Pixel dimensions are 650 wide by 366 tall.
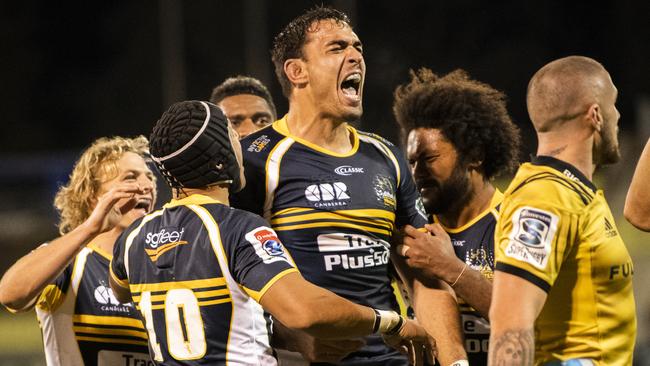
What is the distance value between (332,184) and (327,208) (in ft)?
0.37

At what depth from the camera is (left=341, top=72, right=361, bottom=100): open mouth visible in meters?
4.44

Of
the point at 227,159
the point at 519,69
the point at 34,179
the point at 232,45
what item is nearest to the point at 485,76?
the point at 519,69

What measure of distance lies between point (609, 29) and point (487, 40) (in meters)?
1.77

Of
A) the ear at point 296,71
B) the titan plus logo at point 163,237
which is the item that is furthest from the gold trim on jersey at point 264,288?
the ear at point 296,71

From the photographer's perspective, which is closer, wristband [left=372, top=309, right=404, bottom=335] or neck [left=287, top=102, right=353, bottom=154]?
wristband [left=372, top=309, right=404, bottom=335]

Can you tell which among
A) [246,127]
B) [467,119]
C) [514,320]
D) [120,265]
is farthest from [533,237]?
[246,127]

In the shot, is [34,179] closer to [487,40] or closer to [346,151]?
[487,40]

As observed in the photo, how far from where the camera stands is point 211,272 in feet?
11.2

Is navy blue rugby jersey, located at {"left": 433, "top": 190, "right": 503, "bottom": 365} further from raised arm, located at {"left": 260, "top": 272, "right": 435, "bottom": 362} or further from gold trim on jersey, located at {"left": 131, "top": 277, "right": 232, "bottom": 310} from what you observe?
gold trim on jersey, located at {"left": 131, "top": 277, "right": 232, "bottom": 310}

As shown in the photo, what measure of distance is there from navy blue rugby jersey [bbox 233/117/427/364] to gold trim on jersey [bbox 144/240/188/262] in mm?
657

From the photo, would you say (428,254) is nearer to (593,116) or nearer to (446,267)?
(446,267)

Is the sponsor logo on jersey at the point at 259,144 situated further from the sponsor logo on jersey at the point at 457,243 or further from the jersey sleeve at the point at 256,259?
the sponsor logo on jersey at the point at 457,243

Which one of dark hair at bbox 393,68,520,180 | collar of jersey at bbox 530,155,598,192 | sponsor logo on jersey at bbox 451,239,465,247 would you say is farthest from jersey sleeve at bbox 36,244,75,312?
collar of jersey at bbox 530,155,598,192

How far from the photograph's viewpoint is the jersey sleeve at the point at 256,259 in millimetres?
3338
